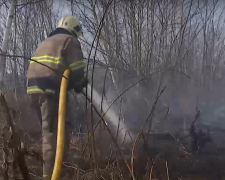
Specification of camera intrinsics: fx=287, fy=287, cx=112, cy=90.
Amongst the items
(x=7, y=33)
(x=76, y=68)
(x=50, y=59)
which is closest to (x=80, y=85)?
(x=76, y=68)

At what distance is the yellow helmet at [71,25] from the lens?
4.91 ft

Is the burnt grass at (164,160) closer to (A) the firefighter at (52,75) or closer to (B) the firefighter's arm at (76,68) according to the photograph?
(A) the firefighter at (52,75)

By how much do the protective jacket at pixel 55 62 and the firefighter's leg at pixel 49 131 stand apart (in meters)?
0.06

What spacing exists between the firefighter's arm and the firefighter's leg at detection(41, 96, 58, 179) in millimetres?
135

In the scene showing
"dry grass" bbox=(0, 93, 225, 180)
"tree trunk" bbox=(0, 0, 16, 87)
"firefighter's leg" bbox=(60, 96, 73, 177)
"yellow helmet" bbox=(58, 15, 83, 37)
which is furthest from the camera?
"tree trunk" bbox=(0, 0, 16, 87)

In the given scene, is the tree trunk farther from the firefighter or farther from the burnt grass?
the burnt grass

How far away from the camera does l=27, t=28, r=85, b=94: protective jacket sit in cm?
134

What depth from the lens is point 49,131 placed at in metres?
1.46

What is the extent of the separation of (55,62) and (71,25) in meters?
0.27

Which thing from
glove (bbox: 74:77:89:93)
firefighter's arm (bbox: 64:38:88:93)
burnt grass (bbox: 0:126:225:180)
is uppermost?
firefighter's arm (bbox: 64:38:88:93)

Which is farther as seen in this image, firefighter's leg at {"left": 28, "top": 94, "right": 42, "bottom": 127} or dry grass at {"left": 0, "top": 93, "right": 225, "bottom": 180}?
firefighter's leg at {"left": 28, "top": 94, "right": 42, "bottom": 127}

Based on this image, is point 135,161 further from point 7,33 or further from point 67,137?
point 7,33

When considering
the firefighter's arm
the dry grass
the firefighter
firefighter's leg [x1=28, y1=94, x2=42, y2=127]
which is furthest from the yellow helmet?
the dry grass

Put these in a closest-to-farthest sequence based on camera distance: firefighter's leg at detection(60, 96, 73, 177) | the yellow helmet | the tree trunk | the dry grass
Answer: the dry grass, firefighter's leg at detection(60, 96, 73, 177), the yellow helmet, the tree trunk
